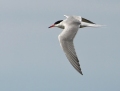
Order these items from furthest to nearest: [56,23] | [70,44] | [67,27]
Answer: [56,23]
[67,27]
[70,44]

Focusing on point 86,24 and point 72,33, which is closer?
point 72,33

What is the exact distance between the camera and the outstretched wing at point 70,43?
20889 mm

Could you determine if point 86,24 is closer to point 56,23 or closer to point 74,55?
point 56,23

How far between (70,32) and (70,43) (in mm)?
1104

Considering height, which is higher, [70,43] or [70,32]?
[70,32]

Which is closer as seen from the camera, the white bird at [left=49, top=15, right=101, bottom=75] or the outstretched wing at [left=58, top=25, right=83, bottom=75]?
the outstretched wing at [left=58, top=25, right=83, bottom=75]

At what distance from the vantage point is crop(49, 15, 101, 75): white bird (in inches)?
831

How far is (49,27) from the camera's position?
26766mm

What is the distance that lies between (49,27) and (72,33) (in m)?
3.62

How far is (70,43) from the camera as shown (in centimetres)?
2241

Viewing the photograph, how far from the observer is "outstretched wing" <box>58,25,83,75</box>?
20.9 m

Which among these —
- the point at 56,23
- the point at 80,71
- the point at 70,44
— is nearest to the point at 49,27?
the point at 56,23

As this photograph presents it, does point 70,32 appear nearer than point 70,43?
No

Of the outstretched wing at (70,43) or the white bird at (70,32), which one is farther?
the white bird at (70,32)
